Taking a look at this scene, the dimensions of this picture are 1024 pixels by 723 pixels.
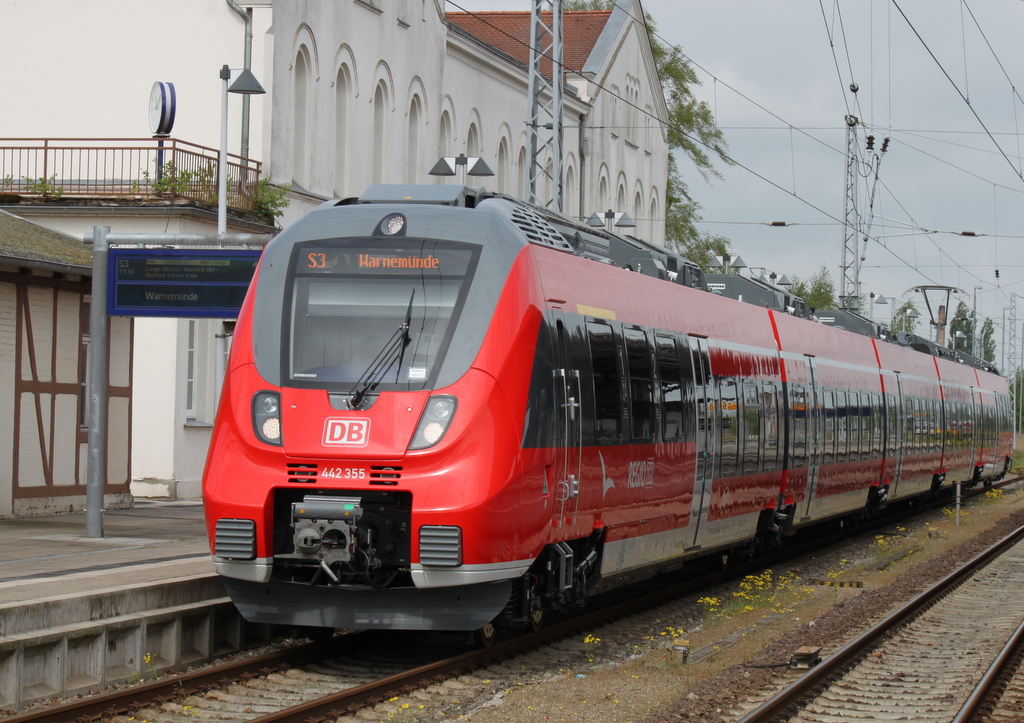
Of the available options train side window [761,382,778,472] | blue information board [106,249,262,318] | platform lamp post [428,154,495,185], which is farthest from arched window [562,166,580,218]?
blue information board [106,249,262,318]

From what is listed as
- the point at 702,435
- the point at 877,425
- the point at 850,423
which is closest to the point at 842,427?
the point at 850,423

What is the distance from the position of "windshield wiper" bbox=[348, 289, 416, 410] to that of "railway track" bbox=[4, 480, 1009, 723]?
6.20 ft

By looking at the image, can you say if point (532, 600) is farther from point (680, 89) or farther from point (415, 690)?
point (680, 89)

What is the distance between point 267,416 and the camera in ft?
32.5

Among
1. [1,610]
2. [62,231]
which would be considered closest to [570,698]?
[1,610]

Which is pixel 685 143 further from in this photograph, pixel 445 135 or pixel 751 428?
pixel 751 428

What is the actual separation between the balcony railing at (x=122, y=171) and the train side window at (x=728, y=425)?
1114 cm

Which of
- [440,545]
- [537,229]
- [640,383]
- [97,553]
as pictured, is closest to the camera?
[440,545]

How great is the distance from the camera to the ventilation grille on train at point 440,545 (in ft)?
31.0

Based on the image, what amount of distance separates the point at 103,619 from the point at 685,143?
167 ft

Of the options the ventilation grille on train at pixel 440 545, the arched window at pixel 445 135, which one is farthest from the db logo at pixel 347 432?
the arched window at pixel 445 135

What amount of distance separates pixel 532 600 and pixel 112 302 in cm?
699

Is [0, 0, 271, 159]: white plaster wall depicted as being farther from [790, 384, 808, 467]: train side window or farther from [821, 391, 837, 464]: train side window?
[790, 384, 808, 467]: train side window

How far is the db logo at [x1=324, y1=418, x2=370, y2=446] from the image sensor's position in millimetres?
9633
